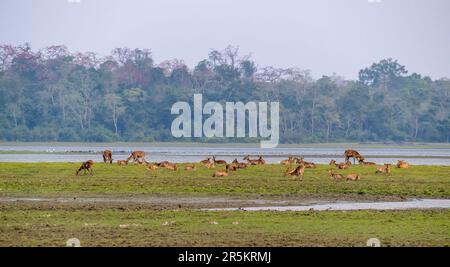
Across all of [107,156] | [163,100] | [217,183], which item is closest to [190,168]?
[107,156]

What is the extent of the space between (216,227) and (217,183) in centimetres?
1080

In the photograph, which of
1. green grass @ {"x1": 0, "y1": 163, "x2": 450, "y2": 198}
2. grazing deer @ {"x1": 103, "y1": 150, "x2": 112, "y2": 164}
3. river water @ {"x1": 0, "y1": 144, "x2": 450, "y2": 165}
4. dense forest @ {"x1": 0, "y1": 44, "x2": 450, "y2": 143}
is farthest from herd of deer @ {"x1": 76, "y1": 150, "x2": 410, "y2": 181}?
dense forest @ {"x1": 0, "y1": 44, "x2": 450, "y2": 143}

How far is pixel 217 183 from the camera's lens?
30328 millimetres

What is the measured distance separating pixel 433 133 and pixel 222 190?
2512 inches

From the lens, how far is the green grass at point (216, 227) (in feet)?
57.6

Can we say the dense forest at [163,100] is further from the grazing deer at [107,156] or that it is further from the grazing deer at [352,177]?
the grazing deer at [352,177]

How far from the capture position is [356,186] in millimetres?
29703

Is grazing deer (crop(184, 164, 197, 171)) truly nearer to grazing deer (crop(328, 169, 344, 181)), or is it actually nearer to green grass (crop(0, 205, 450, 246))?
grazing deer (crop(328, 169, 344, 181))

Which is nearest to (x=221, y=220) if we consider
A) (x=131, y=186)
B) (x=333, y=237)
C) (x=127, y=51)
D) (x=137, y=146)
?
(x=333, y=237)

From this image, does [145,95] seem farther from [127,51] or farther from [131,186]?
[131,186]

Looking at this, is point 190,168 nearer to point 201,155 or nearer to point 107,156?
point 107,156

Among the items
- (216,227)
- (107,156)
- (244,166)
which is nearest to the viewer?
(216,227)

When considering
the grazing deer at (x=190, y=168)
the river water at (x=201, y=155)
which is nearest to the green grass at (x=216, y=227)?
the grazing deer at (x=190, y=168)

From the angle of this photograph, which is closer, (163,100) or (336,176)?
(336,176)
